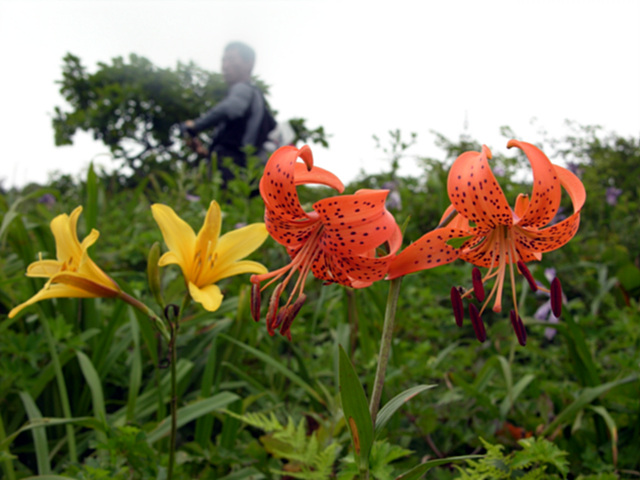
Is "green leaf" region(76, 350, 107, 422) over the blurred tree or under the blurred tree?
under

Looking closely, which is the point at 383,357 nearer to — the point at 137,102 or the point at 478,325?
the point at 478,325

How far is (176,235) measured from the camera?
95cm

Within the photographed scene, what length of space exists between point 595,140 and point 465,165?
14.0 feet

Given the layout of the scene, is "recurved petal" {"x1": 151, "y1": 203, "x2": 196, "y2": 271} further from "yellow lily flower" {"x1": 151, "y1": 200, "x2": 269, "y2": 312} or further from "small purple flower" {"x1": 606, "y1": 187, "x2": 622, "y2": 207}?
"small purple flower" {"x1": 606, "y1": 187, "x2": 622, "y2": 207}

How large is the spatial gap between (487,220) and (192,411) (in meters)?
0.92

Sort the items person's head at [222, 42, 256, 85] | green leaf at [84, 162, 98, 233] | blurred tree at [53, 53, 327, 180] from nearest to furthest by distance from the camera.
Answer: green leaf at [84, 162, 98, 233] → person's head at [222, 42, 256, 85] → blurred tree at [53, 53, 327, 180]

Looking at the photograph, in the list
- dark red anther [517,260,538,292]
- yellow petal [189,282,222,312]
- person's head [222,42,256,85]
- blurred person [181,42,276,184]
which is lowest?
yellow petal [189,282,222,312]

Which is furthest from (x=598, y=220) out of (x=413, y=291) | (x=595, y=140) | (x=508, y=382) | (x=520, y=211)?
(x=520, y=211)

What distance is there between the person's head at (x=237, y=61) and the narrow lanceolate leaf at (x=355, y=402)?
15.4ft

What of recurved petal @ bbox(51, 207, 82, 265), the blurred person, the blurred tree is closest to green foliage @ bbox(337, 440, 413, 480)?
recurved petal @ bbox(51, 207, 82, 265)

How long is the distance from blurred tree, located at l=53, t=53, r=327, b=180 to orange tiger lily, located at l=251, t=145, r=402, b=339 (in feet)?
32.6

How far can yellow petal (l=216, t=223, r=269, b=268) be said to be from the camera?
980 millimetres

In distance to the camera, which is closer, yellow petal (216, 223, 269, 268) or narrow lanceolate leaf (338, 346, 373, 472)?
narrow lanceolate leaf (338, 346, 373, 472)

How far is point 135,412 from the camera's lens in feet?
4.67
